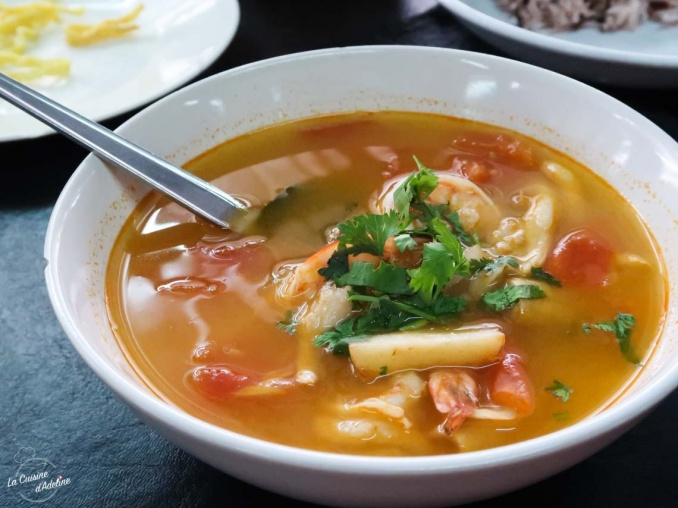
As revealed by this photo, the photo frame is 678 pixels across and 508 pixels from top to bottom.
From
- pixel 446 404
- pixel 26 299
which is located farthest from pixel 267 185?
pixel 446 404

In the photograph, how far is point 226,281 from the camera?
1353 millimetres

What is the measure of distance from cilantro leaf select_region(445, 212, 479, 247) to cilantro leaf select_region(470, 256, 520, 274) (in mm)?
59

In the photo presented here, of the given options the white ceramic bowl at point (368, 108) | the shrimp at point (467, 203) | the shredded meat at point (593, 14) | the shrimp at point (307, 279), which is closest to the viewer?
the white ceramic bowl at point (368, 108)

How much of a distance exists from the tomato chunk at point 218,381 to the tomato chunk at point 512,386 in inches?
15.8

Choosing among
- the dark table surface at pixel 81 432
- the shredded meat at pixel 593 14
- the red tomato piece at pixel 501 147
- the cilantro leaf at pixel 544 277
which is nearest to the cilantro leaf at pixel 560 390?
the dark table surface at pixel 81 432

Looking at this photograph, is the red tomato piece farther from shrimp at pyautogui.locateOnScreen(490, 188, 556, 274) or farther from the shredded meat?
the shredded meat

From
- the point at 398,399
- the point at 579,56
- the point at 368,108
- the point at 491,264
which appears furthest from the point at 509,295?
the point at 579,56

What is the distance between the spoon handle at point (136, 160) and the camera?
4.59ft

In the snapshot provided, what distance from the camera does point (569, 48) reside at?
6.24ft

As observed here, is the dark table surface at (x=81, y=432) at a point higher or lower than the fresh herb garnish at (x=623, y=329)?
lower

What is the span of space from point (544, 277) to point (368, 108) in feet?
2.16

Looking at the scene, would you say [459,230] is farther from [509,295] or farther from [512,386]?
[512,386]

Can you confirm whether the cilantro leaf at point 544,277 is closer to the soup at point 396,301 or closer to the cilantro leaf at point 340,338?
the soup at point 396,301

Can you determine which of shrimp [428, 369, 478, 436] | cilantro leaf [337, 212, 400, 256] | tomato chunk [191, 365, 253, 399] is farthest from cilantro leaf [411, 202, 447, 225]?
tomato chunk [191, 365, 253, 399]
